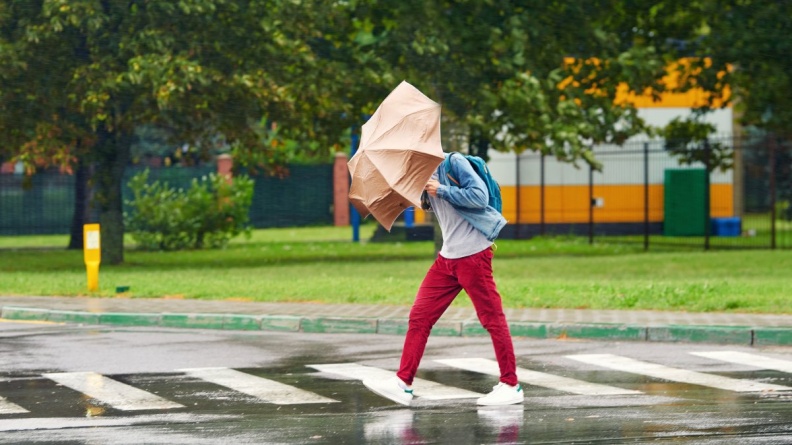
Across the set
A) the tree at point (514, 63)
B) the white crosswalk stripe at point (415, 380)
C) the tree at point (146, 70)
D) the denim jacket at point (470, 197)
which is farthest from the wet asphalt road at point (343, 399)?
the tree at point (514, 63)

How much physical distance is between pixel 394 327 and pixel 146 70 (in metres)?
9.96

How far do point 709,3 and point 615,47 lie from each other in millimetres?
1990

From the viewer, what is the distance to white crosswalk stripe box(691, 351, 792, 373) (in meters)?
A: 10.3

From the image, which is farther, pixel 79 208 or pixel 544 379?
pixel 79 208

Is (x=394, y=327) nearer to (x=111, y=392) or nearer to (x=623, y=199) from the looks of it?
(x=111, y=392)

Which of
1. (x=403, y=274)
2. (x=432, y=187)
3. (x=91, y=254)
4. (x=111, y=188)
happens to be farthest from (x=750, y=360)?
(x=111, y=188)

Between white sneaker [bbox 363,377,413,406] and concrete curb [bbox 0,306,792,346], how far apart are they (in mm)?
4551

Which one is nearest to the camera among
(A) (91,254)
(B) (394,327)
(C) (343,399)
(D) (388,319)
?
(C) (343,399)

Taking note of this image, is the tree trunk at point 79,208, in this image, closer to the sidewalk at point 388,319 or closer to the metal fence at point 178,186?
the metal fence at point 178,186

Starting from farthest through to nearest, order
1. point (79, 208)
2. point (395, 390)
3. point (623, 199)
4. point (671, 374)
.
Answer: point (623, 199)
point (79, 208)
point (671, 374)
point (395, 390)

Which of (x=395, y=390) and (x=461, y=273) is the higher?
(x=461, y=273)

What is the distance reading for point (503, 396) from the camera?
8.20 m

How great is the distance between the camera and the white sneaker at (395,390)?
8.26 metres

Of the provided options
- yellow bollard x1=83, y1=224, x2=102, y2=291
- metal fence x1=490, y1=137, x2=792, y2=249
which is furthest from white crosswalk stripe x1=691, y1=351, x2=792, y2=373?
metal fence x1=490, y1=137, x2=792, y2=249
